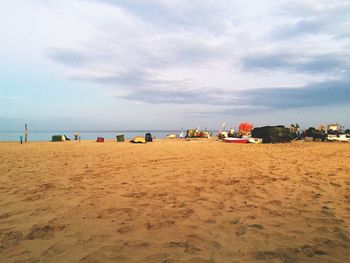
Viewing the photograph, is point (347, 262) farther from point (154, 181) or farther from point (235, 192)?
point (154, 181)

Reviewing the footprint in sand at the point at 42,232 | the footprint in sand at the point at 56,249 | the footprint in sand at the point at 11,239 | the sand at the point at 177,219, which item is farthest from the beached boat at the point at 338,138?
the footprint in sand at the point at 11,239

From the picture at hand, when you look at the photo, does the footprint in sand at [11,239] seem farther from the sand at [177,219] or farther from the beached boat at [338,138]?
the beached boat at [338,138]

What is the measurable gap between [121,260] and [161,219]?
1.57 meters

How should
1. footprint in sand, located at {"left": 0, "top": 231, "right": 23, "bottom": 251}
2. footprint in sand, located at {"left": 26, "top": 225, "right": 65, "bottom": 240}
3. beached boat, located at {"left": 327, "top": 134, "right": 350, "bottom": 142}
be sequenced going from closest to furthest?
1. footprint in sand, located at {"left": 0, "top": 231, "right": 23, "bottom": 251}
2. footprint in sand, located at {"left": 26, "top": 225, "right": 65, "bottom": 240}
3. beached boat, located at {"left": 327, "top": 134, "right": 350, "bottom": 142}

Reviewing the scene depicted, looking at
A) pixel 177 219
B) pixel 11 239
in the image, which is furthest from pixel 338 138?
pixel 11 239

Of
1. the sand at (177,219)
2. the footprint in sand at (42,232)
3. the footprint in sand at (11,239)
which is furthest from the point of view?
the footprint in sand at (42,232)

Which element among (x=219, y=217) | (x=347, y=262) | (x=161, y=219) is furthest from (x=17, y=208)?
(x=347, y=262)

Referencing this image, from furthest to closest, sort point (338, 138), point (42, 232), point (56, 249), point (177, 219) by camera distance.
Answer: point (338, 138) → point (177, 219) → point (42, 232) → point (56, 249)

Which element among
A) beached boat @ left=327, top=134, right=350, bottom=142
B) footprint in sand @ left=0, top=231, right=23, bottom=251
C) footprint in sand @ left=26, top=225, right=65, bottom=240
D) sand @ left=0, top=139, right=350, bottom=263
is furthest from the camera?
beached boat @ left=327, top=134, right=350, bottom=142

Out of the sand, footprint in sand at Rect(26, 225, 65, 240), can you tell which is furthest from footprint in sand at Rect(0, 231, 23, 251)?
footprint in sand at Rect(26, 225, 65, 240)

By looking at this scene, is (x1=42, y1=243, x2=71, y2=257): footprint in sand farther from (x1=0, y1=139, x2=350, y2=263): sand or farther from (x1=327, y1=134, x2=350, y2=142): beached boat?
(x1=327, y1=134, x2=350, y2=142): beached boat

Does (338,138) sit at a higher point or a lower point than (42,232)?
higher

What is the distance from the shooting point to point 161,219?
16.7 ft

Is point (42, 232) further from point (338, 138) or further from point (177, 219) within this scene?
point (338, 138)
